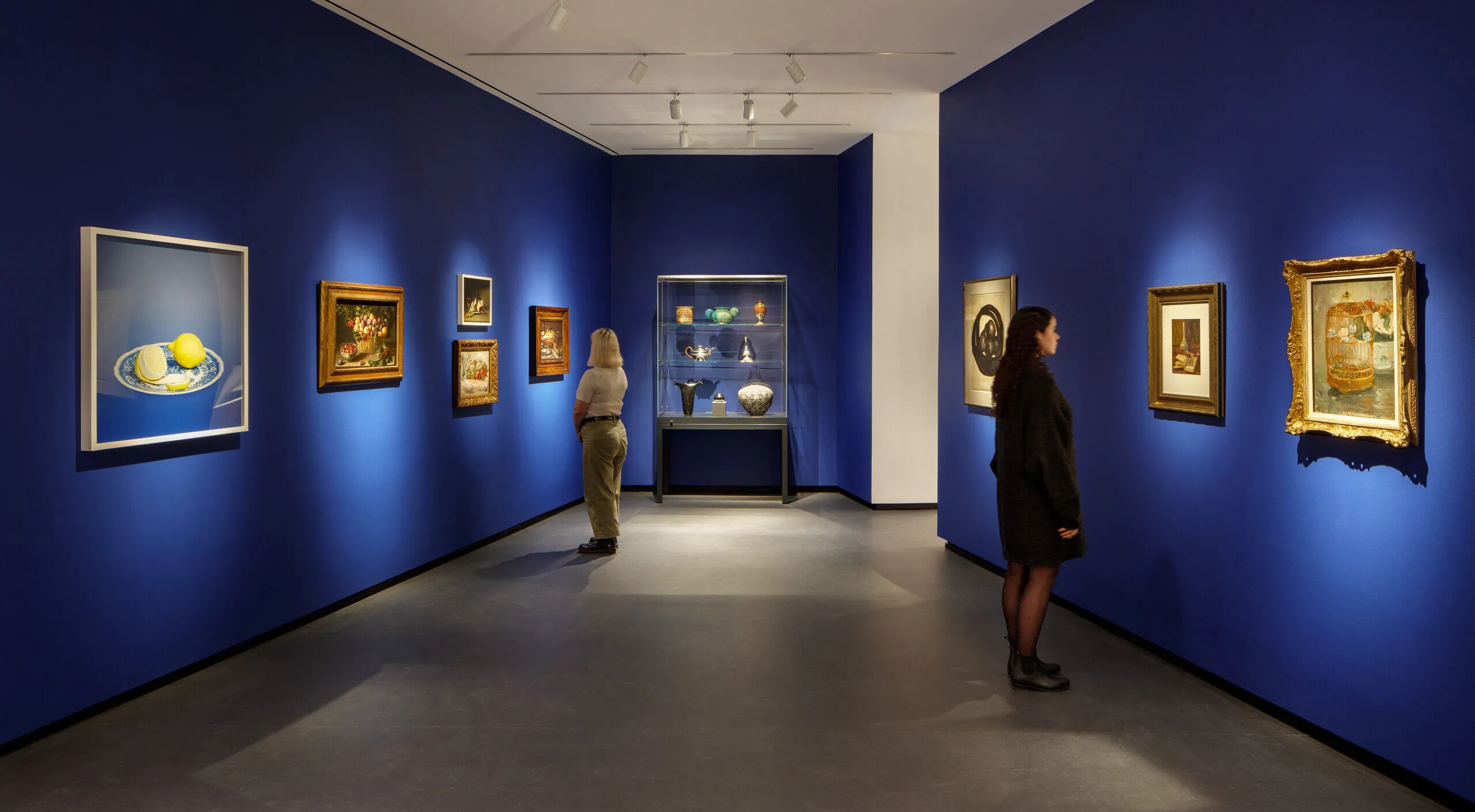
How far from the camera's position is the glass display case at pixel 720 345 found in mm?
10781

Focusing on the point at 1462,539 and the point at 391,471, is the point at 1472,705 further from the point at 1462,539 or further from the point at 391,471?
the point at 391,471

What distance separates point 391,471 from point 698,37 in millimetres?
3537

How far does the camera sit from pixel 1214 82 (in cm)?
460

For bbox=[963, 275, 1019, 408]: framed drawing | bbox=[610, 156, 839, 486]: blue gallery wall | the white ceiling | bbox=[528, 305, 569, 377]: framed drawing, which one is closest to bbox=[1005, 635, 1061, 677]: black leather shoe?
bbox=[963, 275, 1019, 408]: framed drawing

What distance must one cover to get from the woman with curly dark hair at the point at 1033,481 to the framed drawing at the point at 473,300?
4492 mm

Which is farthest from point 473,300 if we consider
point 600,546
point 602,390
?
point 600,546

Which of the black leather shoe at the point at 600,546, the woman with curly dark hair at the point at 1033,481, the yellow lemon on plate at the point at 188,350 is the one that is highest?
the yellow lemon on plate at the point at 188,350

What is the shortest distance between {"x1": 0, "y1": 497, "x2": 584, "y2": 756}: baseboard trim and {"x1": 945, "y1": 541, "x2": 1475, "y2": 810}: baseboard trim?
4.39 meters

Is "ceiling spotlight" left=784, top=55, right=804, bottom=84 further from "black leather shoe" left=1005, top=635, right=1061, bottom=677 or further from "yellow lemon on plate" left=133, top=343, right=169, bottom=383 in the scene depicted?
"yellow lemon on plate" left=133, top=343, right=169, bottom=383

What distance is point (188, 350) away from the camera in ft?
15.3

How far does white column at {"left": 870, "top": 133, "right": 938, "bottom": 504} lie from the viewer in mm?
9789

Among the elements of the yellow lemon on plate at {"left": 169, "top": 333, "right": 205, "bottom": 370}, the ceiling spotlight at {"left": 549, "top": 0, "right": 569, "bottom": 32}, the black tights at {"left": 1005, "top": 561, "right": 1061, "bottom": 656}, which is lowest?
the black tights at {"left": 1005, "top": 561, "right": 1061, "bottom": 656}

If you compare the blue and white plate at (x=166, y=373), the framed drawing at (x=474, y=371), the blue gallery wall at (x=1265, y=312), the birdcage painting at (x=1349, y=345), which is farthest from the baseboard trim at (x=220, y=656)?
the birdcage painting at (x=1349, y=345)

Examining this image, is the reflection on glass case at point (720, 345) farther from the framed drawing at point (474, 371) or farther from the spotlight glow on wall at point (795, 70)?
the spotlight glow on wall at point (795, 70)
